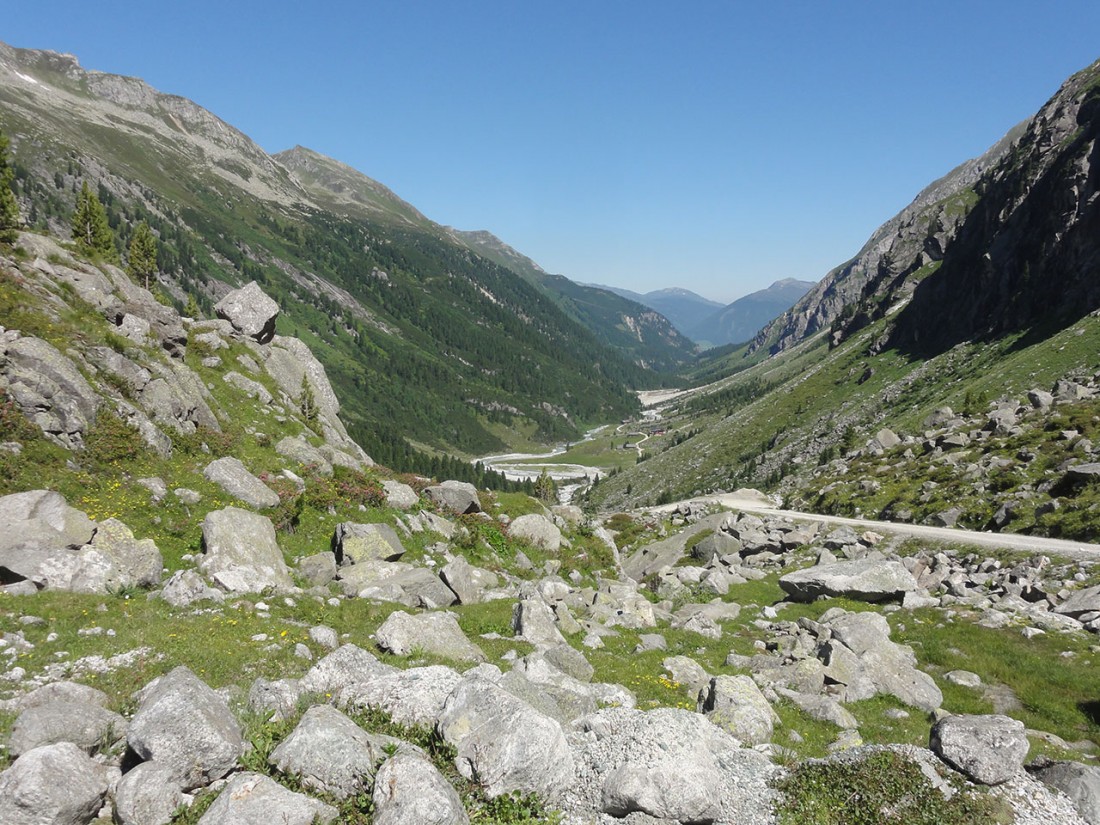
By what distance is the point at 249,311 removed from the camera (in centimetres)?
5522

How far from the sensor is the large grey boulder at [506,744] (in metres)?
12.2

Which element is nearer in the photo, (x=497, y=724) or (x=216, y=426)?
(x=497, y=724)

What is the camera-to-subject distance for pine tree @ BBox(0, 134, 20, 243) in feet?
Result: 124

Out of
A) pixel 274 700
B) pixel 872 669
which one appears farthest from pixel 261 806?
pixel 872 669

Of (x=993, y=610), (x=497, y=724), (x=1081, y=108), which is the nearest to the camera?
(x=497, y=724)

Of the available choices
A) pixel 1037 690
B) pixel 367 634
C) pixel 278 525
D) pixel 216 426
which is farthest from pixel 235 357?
pixel 1037 690

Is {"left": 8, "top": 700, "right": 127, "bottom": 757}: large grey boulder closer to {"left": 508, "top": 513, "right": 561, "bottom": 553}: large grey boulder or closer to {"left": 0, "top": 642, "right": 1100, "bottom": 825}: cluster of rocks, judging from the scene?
{"left": 0, "top": 642, "right": 1100, "bottom": 825}: cluster of rocks

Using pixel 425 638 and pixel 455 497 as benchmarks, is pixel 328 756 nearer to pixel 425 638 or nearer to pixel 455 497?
pixel 425 638

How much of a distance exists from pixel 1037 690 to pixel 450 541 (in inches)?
1169

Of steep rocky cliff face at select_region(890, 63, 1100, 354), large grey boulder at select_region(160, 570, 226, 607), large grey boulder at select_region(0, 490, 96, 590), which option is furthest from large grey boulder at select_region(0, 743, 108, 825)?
steep rocky cliff face at select_region(890, 63, 1100, 354)

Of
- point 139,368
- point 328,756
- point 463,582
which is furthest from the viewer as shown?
point 139,368

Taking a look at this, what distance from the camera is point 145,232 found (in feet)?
255

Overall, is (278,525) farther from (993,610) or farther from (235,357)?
(993,610)

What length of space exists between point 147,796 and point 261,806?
7.51 feet
